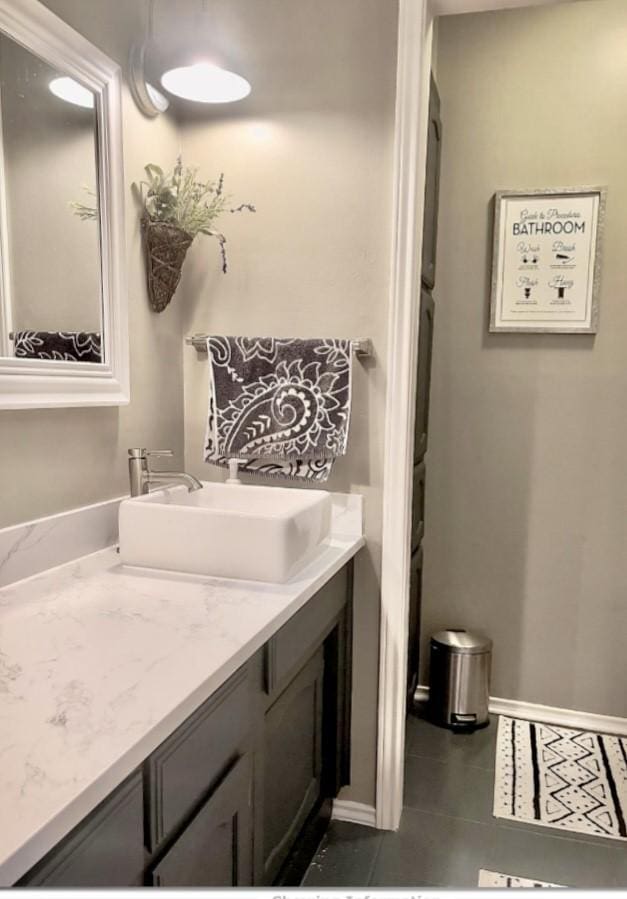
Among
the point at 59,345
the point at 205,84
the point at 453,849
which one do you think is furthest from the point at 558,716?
the point at 205,84

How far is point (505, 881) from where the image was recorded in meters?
1.69

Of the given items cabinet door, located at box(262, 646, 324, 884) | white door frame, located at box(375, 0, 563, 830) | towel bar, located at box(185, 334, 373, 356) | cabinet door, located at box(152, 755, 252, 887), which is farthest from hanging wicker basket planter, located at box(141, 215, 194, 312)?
cabinet door, located at box(152, 755, 252, 887)

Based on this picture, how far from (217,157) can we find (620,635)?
83.9 inches

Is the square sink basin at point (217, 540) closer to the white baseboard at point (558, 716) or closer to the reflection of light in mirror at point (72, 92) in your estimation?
the reflection of light in mirror at point (72, 92)

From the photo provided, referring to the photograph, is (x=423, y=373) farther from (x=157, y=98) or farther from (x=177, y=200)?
(x=157, y=98)

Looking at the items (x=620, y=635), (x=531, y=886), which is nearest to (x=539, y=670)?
(x=620, y=635)

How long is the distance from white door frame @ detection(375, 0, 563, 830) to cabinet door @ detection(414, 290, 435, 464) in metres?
0.36

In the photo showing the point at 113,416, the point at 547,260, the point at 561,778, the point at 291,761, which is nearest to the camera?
the point at 291,761

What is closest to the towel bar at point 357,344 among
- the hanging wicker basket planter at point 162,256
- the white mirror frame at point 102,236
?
the hanging wicker basket planter at point 162,256

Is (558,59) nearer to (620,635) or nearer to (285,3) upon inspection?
(285,3)

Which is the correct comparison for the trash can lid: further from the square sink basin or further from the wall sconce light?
the wall sconce light

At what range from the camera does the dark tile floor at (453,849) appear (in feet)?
5.58

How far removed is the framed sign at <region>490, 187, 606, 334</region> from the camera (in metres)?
2.31

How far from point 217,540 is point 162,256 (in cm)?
80
